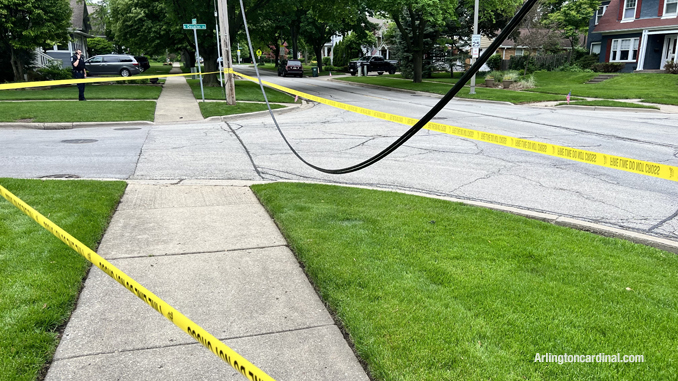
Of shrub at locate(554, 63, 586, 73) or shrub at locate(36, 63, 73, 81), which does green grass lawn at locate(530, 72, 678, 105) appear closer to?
shrub at locate(554, 63, 586, 73)

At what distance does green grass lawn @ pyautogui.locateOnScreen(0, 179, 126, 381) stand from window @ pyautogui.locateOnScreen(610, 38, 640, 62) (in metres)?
39.5

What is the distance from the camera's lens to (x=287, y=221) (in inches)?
215

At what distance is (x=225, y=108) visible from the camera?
17.5 meters

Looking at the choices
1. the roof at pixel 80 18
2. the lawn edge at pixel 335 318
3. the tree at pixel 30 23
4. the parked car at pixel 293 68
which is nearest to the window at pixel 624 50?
the parked car at pixel 293 68

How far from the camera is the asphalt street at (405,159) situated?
6965 mm

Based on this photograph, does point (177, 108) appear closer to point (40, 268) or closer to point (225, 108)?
point (225, 108)

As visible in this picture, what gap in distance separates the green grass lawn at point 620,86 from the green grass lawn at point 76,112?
2078 centimetres

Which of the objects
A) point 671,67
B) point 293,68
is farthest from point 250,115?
point 293,68

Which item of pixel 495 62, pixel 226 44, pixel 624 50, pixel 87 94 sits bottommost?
A: pixel 87 94

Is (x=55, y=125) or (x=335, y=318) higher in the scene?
(x=55, y=125)

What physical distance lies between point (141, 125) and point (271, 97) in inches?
359

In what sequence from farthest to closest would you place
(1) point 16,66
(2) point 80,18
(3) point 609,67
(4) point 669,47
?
1. (2) point 80,18
2. (3) point 609,67
3. (4) point 669,47
4. (1) point 16,66

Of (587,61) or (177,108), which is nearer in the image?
(177,108)

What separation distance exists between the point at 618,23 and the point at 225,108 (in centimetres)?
3255
